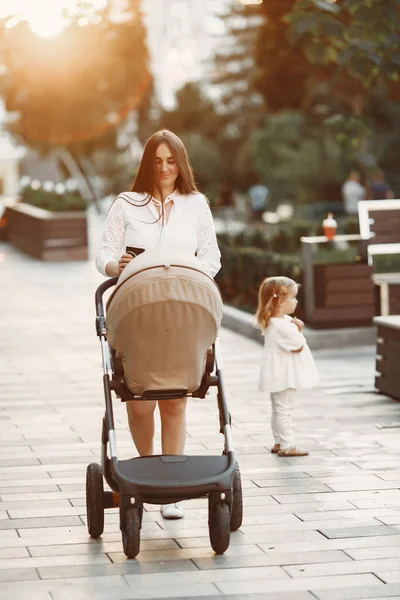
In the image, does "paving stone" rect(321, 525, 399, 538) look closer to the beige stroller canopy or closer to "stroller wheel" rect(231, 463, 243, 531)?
"stroller wheel" rect(231, 463, 243, 531)

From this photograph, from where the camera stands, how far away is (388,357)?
384 inches

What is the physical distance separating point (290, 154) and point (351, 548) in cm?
4330

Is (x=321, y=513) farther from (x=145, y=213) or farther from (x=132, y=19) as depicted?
(x=132, y=19)

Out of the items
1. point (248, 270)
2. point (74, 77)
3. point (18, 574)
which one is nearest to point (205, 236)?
point (18, 574)

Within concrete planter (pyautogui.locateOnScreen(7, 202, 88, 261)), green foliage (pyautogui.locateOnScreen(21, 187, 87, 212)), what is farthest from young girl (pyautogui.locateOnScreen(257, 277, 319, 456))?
green foliage (pyautogui.locateOnScreen(21, 187, 87, 212))

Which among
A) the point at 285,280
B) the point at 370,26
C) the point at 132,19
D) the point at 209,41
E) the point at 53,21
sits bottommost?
the point at 285,280

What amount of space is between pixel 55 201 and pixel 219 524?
71.8ft

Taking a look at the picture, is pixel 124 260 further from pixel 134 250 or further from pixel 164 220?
pixel 164 220

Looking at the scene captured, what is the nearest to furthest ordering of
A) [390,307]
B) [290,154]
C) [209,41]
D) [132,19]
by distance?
[390,307] → [132,19] → [290,154] → [209,41]

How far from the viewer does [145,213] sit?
245 inches

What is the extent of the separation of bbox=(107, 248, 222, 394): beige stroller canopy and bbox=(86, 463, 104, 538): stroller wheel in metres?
0.51

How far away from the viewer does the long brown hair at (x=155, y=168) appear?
6199 mm

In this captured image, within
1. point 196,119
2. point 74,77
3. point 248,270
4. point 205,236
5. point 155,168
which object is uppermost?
point 196,119

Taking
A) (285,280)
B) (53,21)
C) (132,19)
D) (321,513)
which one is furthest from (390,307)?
(132,19)
